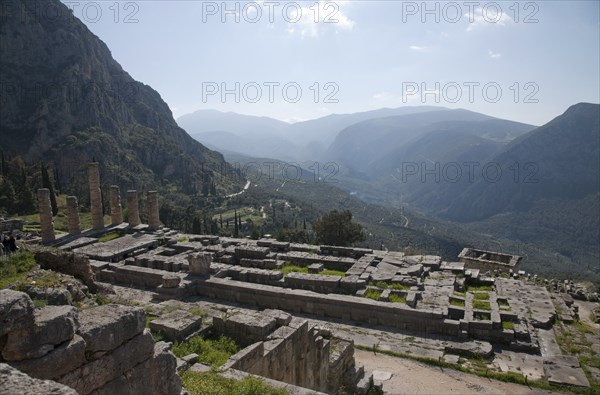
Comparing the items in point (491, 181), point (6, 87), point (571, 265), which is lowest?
point (571, 265)

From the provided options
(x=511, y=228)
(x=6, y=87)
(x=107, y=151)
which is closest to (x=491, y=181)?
(x=511, y=228)

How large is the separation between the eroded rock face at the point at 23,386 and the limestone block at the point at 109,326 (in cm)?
158

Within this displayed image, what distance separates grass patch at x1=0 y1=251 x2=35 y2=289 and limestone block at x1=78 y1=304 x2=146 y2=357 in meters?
6.16

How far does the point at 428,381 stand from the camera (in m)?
11.9

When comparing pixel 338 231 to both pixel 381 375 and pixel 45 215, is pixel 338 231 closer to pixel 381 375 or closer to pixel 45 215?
pixel 45 215

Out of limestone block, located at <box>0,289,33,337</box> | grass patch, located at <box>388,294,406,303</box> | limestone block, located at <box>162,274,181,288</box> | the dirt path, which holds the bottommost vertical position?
the dirt path

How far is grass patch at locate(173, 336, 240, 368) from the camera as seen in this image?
9.39 meters

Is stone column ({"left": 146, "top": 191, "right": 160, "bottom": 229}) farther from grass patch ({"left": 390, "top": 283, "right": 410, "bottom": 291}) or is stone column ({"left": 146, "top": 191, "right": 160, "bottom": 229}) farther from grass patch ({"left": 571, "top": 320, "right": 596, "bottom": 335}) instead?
grass patch ({"left": 571, "top": 320, "right": 596, "bottom": 335})

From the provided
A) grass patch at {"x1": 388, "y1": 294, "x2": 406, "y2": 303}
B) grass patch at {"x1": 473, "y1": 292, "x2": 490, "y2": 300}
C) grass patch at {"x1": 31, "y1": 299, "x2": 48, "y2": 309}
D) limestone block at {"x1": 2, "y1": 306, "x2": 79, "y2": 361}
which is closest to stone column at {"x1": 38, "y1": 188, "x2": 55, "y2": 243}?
grass patch at {"x1": 31, "y1": 299, "x2": 48, "y2": 309}

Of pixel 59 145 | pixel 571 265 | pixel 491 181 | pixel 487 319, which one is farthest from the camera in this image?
pixel 491 181

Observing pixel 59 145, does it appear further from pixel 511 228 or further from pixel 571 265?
pixel 511 228

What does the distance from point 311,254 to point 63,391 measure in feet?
64.1

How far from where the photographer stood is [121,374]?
19.0 feet

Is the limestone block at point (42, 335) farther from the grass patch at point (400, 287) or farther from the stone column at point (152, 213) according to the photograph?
the stone column at point (152, 213)
